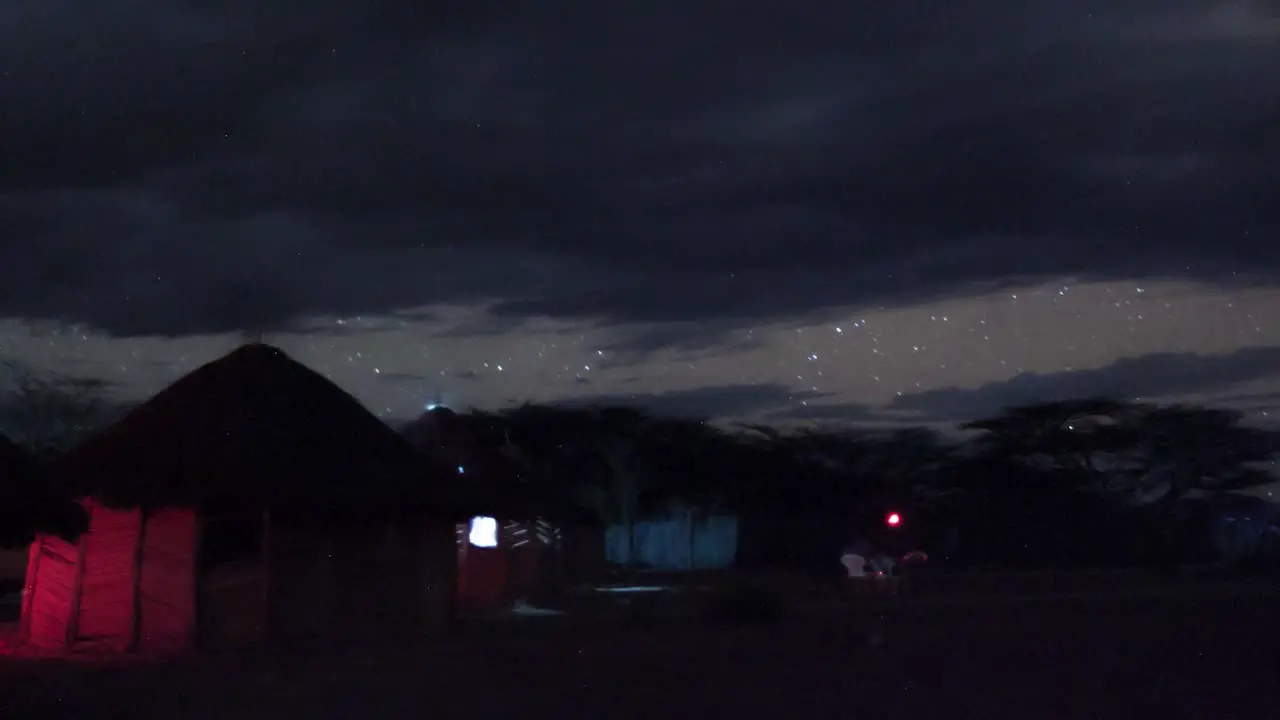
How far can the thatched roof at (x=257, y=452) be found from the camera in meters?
23.1

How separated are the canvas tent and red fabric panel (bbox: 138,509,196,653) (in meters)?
0.02

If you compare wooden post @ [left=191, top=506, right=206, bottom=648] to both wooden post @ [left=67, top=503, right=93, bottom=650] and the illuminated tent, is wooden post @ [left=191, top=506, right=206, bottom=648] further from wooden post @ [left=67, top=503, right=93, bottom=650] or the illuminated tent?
the illuminated tent

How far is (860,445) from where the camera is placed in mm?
85062

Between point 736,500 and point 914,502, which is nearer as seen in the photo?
point 736,500

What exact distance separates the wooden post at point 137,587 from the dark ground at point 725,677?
212 centimetres

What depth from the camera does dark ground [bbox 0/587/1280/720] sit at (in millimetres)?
15383

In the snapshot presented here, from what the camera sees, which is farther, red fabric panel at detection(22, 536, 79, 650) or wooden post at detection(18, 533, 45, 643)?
wooden post at detection(18, 533, 45, 643)

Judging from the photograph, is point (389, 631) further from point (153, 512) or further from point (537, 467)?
point (537, 467)

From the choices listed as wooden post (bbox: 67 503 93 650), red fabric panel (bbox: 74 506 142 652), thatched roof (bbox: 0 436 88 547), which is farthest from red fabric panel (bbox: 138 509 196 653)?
thatched roof (bbox: 0 436 88 547)

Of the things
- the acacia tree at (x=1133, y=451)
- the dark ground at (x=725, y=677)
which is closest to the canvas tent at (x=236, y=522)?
the dark ground at (x=725, y=677)

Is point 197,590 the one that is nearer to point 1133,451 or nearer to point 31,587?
point 31,587

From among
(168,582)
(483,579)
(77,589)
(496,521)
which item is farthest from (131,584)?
(496,521)

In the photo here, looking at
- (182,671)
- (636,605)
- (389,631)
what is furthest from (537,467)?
(182,671)

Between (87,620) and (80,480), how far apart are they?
239 cm
